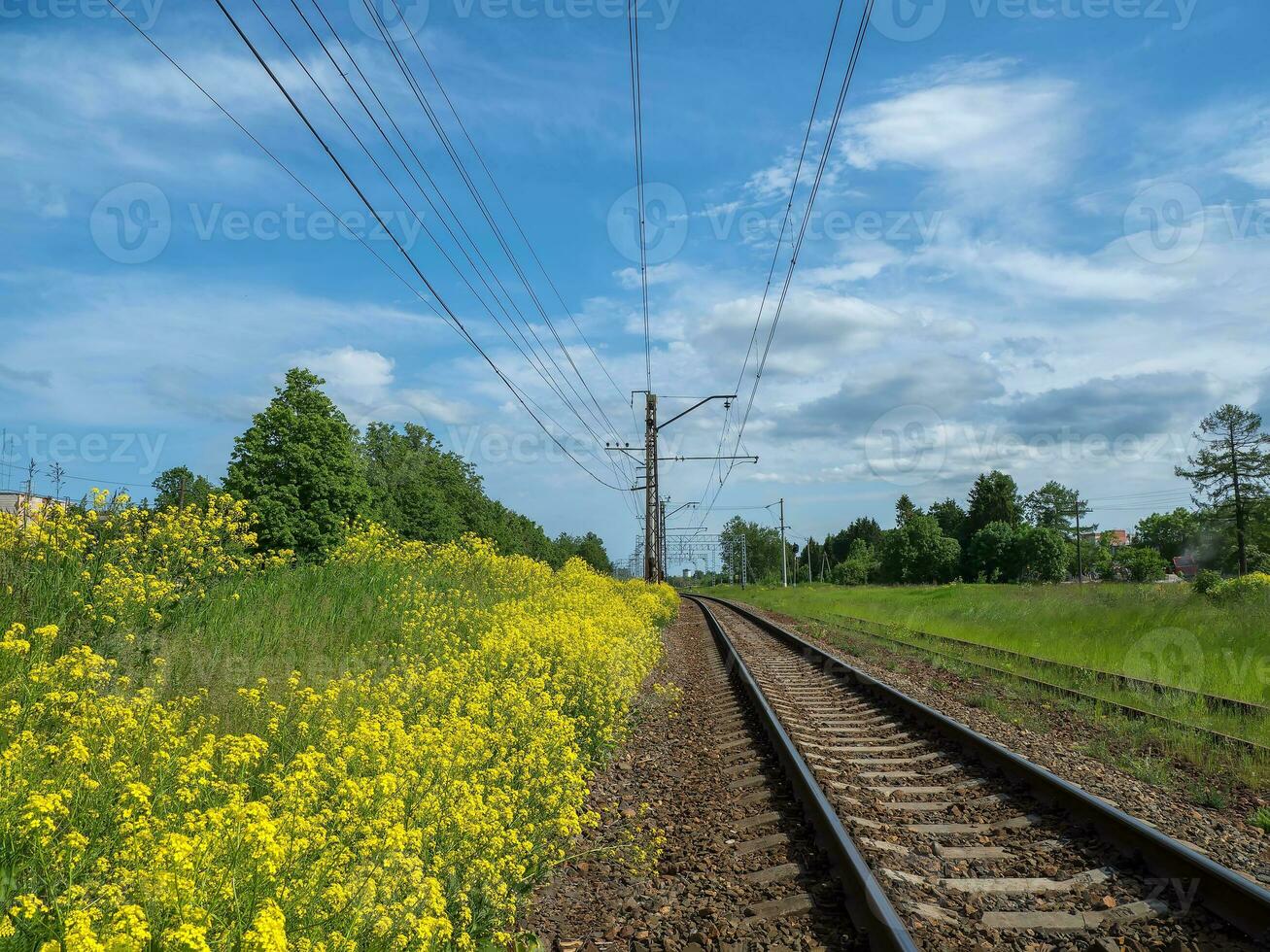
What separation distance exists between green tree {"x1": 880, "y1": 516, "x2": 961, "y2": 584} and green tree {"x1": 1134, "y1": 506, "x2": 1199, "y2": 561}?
41924 millimetres

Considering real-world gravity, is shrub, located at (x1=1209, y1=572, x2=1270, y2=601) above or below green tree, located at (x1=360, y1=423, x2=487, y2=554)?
below

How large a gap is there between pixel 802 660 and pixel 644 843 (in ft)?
36.6

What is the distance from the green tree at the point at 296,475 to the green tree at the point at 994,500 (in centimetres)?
8812

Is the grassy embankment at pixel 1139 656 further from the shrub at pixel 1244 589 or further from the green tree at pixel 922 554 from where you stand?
the green tree at pixel 922 554

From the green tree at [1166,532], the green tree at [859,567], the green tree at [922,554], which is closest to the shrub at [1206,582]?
the green tree at [922,554]

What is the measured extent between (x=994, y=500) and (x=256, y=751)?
333ft

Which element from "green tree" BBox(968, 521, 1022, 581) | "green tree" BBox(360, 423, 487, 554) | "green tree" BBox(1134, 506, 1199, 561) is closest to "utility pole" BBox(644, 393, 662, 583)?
"green tree" BBox(360, 423, 487, 554)

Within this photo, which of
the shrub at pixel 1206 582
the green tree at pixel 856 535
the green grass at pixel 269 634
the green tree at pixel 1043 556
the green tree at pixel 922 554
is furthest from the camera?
the green tree at pixel 856 535

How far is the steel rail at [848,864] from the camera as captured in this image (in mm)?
3590

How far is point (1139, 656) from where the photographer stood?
13641 mm

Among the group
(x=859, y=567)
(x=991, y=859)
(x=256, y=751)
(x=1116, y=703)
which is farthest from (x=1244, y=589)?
(x=859, y=567)

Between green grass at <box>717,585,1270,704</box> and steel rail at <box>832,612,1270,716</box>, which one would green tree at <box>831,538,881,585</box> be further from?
steel rail at <box>832,612,1270,716</box>

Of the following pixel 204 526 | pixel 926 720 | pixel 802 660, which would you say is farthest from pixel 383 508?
pixel 926 720

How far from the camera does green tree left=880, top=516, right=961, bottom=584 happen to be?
3388 inches
